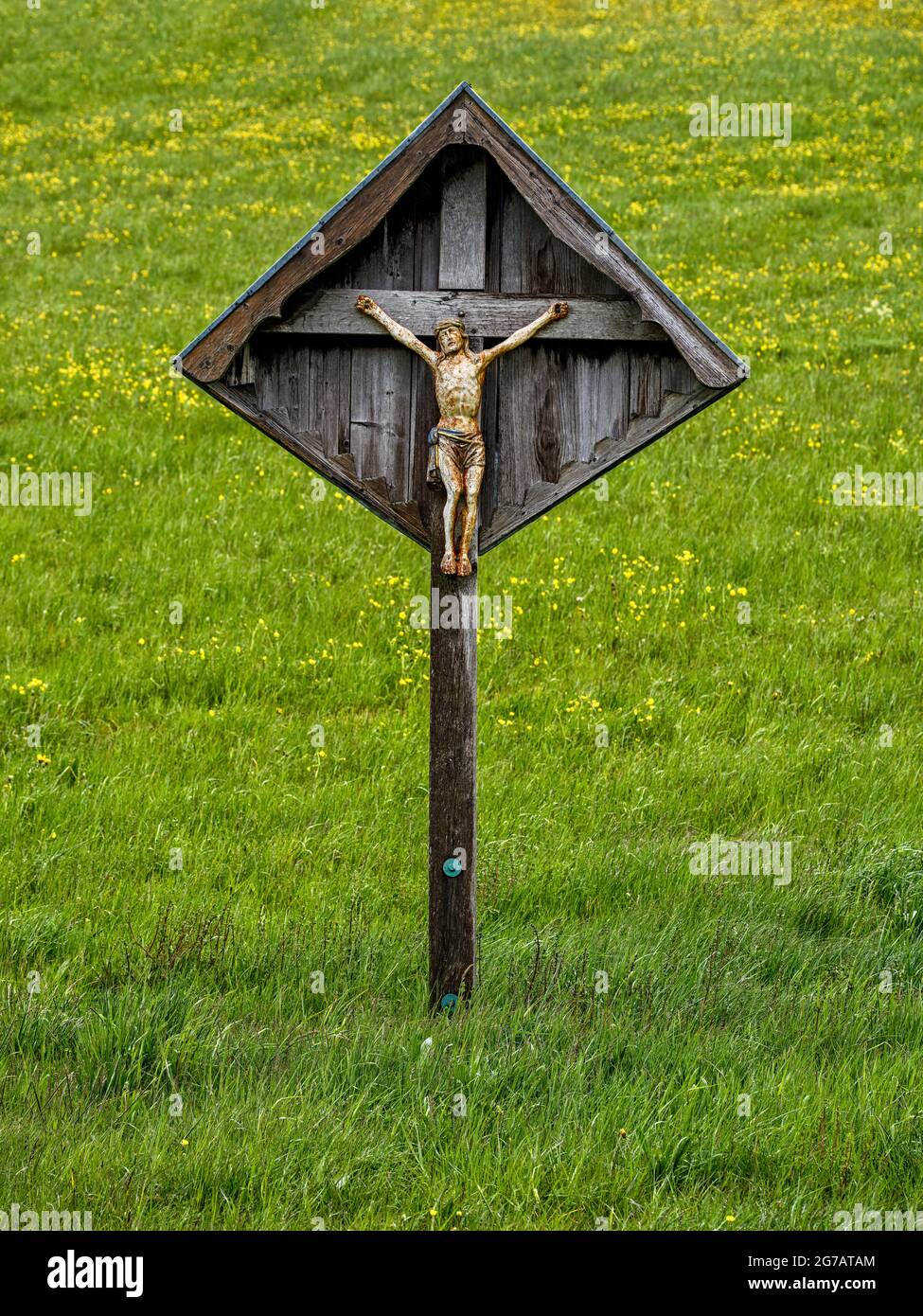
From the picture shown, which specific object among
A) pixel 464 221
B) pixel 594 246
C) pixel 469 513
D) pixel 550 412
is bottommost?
pixel 469 513

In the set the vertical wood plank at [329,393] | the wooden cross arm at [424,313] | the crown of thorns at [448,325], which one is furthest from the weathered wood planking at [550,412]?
the vertical wood plank at [329,393]

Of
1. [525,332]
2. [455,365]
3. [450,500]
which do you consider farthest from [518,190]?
[450,500]

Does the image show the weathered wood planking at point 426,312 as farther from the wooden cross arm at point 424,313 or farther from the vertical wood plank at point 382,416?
the vertical wood plank at point 382,416

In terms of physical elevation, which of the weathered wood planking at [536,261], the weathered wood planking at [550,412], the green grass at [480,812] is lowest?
the green grass at [480,812]

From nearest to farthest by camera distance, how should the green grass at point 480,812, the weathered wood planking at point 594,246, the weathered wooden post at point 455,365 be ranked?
the green grass at point 480,812 → the weathered wood planking at point 594,246 → the weathered wooden post at point 455,365

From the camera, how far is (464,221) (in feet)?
15.2

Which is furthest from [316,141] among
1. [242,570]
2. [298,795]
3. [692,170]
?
[298,795]

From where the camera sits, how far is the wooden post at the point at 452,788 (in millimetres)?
4762

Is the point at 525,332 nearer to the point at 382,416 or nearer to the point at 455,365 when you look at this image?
the point at 455,365

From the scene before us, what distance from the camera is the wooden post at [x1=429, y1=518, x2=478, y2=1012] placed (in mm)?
4762

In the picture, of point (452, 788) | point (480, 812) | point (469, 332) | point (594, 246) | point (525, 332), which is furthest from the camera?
point (480, 812)

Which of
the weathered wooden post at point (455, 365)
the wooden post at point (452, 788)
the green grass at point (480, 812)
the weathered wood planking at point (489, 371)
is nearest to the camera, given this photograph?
the green grass at point (480, 812)

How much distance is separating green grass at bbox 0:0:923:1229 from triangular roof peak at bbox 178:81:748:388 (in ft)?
8.06

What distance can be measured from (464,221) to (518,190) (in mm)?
260
